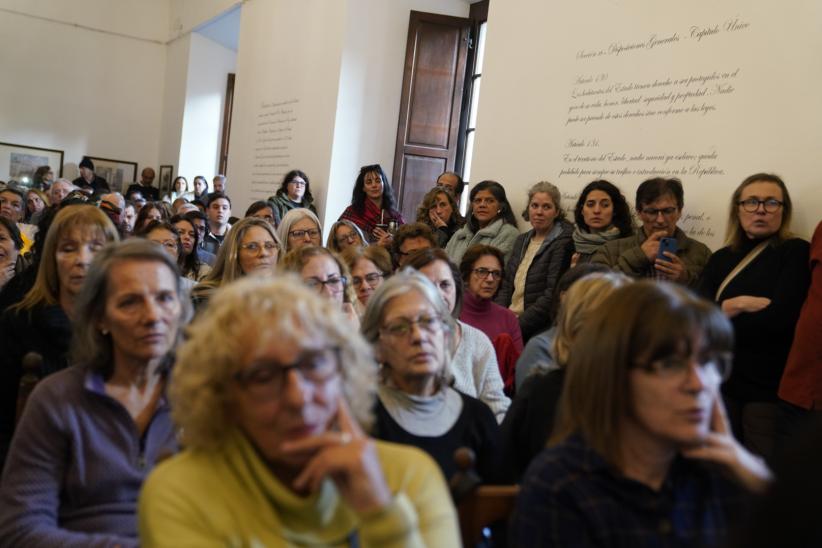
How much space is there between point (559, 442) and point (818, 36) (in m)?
3.42

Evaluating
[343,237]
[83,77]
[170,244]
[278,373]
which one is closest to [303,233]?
[343,237]

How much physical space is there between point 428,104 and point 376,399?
21.9 feet

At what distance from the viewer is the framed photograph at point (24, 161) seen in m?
15.5

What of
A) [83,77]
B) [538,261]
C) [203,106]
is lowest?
[538,261]

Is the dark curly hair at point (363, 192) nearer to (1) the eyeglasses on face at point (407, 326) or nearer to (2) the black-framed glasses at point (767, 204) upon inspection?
(2) the black-framed glasses at point (767, 204)

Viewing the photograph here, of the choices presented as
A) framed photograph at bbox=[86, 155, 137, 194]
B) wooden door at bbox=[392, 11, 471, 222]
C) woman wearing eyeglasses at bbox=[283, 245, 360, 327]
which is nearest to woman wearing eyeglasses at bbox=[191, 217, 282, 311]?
woman wearing eyeglasses at bbox=[283, 245, 360, 327]

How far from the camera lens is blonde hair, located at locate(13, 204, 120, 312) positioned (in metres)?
2.85

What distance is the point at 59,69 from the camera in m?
15.9

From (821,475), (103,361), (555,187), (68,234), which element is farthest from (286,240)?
(821,475)

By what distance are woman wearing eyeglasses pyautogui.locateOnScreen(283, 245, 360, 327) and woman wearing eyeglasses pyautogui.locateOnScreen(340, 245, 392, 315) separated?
0.35 metres

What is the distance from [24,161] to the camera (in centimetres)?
1564

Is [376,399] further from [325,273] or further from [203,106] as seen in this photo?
[203,106]

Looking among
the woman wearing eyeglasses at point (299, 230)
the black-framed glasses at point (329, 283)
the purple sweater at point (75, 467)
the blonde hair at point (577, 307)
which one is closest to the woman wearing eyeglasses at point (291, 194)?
the woman wearing eyeglasses at point (299, 230)

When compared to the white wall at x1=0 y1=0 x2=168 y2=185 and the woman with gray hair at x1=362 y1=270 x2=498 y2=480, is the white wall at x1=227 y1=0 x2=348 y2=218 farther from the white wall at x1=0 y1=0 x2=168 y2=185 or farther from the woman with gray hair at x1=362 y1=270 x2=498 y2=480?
the woman with gray hair at x1=362 y1=270 x2=498 y2=480
